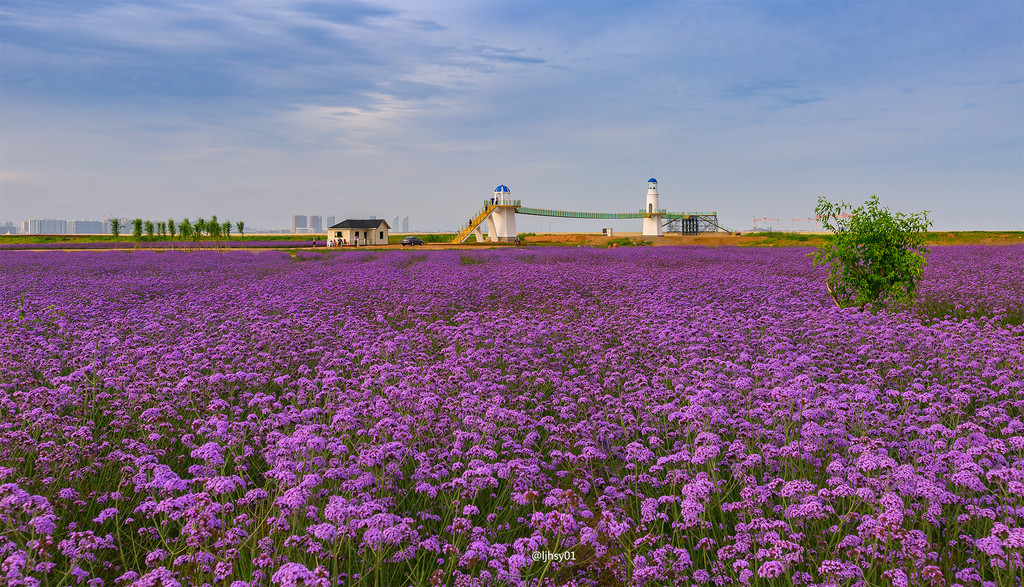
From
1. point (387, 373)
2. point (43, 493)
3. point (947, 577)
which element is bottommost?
point (947, 577)

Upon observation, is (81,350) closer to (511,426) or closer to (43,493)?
(43,493)

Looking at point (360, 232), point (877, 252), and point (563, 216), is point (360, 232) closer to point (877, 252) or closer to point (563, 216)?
point (563, 216)

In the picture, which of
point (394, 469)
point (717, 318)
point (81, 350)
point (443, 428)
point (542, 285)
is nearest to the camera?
point (394, 469)

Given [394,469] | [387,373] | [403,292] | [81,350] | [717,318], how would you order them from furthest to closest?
[403,292] < [717,318] < [81,350] < [387,373] < [394,469]

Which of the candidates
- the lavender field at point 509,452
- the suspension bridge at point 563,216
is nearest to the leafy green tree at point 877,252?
the lavender field at point 509,452

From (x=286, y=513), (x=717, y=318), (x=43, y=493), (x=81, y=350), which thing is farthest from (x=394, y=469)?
(x=717, y=318)

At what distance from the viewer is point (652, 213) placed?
247ft

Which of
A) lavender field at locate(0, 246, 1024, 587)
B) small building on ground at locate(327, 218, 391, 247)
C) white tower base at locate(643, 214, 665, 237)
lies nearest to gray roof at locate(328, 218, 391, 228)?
small building on ground at locate(327, 218, 391, 247)

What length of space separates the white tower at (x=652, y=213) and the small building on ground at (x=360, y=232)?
33.7m

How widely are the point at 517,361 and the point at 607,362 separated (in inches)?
45.8

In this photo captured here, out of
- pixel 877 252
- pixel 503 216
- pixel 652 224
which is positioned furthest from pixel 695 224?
pixel 877 252

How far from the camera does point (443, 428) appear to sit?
4965mm

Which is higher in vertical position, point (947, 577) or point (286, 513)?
point (286, 513)

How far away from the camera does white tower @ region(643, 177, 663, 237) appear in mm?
75375
